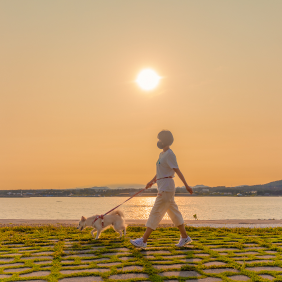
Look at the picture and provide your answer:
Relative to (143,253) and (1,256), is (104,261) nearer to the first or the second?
(143,253)

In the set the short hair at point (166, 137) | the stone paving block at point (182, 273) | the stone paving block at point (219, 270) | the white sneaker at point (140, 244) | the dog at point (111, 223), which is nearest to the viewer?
the stone paving block at point (182, 273)

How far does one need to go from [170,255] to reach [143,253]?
1.76 ft

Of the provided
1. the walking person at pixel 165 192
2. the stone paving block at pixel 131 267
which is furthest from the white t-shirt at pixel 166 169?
the stone paving block at pixel 131 267

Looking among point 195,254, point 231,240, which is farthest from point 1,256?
point 231,240

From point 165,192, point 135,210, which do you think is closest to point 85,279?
point 165,192

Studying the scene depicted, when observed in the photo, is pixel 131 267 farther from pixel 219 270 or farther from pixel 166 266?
pixel 219 270

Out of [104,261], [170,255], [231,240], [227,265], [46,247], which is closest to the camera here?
[227,265]

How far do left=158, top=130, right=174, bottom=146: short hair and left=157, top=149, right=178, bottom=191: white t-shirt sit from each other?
0.20 metres

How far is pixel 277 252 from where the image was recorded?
5.84 meters

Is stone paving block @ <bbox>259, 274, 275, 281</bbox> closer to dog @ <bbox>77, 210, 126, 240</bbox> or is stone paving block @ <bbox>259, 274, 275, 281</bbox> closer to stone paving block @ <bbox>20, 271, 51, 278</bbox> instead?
stone paving block @ <bbox>20, 271, 51, 278</bbox>

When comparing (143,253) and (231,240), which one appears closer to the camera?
(143,253)

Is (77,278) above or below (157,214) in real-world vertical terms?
below

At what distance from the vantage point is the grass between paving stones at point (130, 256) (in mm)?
4328

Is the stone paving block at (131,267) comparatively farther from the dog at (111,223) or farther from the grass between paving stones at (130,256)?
the dog at (111,223)
